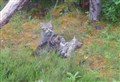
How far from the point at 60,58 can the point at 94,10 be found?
203cm

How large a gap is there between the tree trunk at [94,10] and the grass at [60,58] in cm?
25

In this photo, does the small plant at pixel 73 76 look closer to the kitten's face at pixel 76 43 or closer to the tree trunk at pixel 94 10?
the kitten's face at pixel 76 43

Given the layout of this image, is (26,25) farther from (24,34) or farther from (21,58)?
(21,58)

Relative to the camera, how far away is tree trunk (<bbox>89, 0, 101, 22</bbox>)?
22.9ft

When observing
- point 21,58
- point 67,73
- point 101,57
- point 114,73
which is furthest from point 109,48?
point 21,58

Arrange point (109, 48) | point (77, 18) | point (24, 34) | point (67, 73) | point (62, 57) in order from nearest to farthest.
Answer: point (67, 73), point (62, 57), point (109, 48), point (24, 34), point (77, 18)

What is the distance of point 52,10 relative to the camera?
25.3ft

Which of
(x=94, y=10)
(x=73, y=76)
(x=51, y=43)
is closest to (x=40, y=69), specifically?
(x=73, y=76)

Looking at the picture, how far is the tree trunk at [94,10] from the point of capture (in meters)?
6.97

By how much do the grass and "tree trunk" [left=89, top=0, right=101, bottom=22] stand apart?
0.81 feet

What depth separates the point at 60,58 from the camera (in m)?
5.56

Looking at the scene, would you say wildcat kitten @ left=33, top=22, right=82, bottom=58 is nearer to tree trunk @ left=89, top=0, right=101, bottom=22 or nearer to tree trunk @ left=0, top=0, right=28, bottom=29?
tree trunk @ left=0, top=0, right=28, bottom=29

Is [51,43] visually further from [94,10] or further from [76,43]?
[94,10]

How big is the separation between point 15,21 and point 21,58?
232 centimetres
